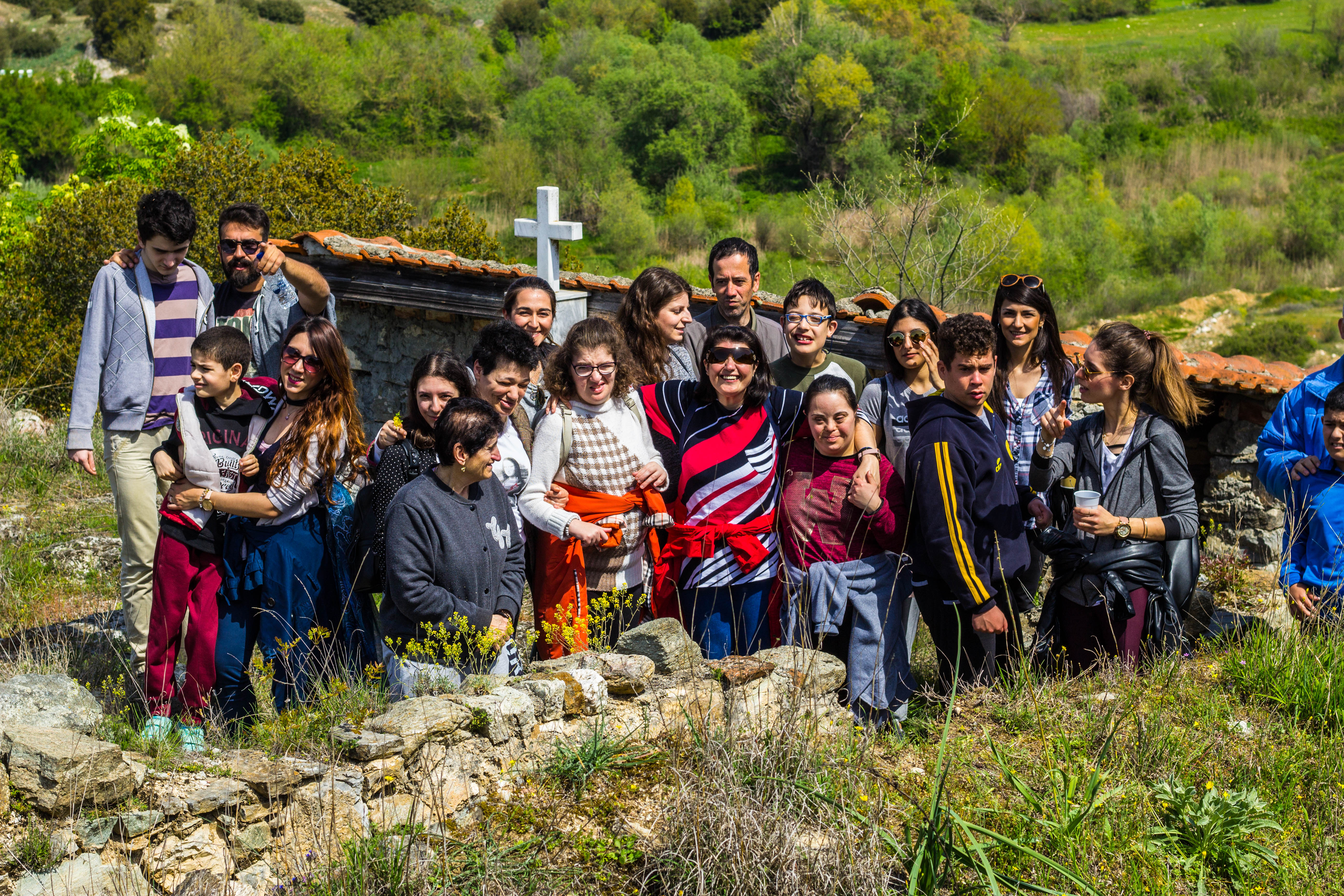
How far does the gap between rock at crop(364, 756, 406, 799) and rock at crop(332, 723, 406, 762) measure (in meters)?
0.02

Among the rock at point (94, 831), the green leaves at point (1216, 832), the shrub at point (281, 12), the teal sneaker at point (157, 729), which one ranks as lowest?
the green leaves at point (1216, 832)

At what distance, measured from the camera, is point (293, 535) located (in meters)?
4.03

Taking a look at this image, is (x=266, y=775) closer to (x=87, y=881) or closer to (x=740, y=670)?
(x=87, y=881)

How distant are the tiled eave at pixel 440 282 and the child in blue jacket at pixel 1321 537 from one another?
269 cm

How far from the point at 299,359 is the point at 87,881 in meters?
2.03

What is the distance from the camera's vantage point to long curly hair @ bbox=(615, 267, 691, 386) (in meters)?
4.45

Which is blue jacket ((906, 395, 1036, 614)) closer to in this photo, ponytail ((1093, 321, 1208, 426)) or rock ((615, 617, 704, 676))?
ponytail ((1093, 321, 1208, 426))

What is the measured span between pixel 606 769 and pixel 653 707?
1.13ft

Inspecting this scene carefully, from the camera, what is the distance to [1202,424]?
6609 millimetres

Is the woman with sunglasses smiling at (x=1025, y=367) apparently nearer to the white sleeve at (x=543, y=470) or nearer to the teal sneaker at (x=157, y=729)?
the white sleeve at (x=543, y=470)

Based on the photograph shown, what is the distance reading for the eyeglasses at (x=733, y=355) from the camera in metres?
3.93

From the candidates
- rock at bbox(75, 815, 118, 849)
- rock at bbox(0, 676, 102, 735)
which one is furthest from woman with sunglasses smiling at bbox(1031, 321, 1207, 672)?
rock at bbox(0, 676, 102, 735)

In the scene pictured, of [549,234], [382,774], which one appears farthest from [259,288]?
[549,234]

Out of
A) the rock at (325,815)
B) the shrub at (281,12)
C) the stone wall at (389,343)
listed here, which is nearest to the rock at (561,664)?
the rock at (325,815)
